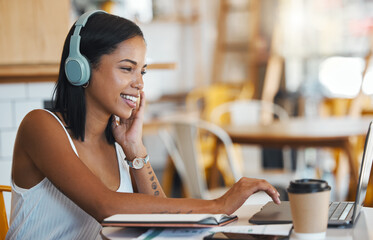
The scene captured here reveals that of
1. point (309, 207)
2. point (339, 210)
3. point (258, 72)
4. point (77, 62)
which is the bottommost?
point (258, 72)

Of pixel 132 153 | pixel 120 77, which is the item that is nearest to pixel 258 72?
pixel 132 153

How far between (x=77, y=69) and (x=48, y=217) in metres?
0.39

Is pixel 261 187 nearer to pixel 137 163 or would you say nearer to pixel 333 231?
pixel 333 231

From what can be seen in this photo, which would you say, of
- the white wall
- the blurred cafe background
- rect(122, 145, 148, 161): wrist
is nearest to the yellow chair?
rect(122, 145, 148, 161): wrist

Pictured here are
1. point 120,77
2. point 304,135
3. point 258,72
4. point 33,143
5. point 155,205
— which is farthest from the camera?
point 258,72

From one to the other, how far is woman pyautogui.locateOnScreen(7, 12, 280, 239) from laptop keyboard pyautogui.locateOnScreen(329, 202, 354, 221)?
13cm

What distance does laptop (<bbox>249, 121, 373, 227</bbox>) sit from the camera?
3.48 ft

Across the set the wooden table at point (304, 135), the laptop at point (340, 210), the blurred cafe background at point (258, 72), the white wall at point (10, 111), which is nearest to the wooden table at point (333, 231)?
the laptop at point (340, 210)

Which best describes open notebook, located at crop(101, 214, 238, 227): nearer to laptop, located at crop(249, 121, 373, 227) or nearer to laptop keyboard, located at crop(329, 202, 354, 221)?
laptop, located at crop(249, 121, 373, 227)

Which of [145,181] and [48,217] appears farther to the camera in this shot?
[145,181]

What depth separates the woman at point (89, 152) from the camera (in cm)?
118

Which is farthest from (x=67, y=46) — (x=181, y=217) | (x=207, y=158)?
(x=207, y=158)

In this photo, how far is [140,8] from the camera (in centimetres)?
305

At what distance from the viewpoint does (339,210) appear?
1190mm
